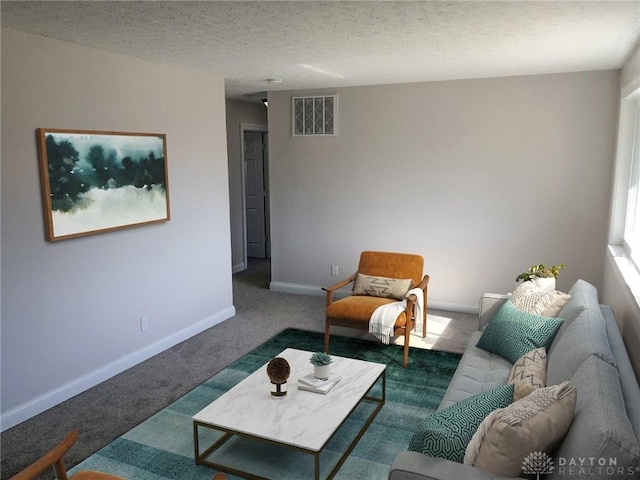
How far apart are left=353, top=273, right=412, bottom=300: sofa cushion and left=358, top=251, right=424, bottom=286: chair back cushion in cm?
7

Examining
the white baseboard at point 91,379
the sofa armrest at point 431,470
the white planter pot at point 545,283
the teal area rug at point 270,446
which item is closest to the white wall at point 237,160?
the white baseboard at point 91,379

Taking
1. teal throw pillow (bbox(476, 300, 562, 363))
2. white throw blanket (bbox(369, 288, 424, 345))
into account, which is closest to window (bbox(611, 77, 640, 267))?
teal throw pillow (bbox(476, 300, 562, 363))

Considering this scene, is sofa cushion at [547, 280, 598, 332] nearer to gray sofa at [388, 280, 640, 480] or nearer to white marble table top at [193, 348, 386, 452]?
gray sofa at [388, 280, 640, 480]

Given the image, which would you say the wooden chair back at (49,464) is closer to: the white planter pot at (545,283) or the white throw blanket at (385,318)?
the white throw blanket at (385,318)

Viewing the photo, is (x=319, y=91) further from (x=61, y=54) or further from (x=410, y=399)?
(x=410, y=399)

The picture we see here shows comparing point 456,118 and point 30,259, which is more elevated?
point 456,118

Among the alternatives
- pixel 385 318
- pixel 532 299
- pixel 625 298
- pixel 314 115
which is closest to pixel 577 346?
pixel 532 299

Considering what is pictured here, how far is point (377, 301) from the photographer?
14.5 feet

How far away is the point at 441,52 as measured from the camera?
3812 mm

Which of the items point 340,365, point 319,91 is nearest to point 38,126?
point 340,365

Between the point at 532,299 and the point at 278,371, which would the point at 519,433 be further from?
the point at 532,299

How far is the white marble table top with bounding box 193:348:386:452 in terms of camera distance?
8.34ft

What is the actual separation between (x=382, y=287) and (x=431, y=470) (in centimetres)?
288

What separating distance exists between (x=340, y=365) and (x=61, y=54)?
2731 millimetres
